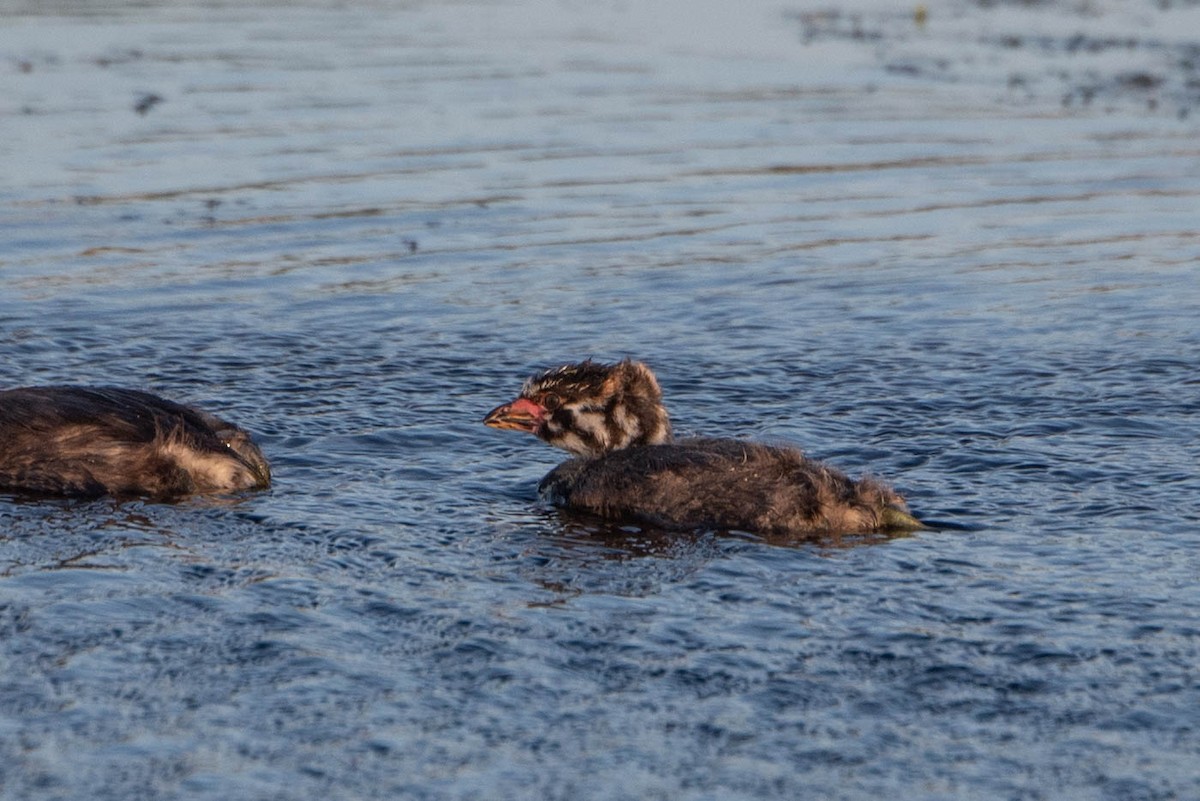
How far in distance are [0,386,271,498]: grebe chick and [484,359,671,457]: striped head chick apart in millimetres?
1267

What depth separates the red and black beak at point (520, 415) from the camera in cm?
890

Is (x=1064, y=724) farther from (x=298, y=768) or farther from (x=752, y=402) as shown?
(x=752, y=402)

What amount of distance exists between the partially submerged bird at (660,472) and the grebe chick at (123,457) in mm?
1263

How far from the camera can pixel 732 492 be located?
7.95m

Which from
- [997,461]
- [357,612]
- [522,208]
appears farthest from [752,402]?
[522,208]

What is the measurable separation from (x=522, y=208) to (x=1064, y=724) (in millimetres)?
9676

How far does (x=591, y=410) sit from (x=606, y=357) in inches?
86.4

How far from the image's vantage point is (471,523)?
7.96 meters

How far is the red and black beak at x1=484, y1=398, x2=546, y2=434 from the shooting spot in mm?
8898

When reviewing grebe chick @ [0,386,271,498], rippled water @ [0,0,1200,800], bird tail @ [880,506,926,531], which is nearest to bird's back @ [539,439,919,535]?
bird tail @ [880,506,926,531]

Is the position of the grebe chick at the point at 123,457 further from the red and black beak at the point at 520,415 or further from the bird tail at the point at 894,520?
the bird tail at the point at 894,520

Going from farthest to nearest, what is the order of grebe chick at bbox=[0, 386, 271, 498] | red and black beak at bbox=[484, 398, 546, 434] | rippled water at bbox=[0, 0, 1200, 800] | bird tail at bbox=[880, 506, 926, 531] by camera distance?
red and black beak at bbox=[484, 398, 546, 434], grebe chick at bbox=[0, 386, 271, 498], bird tail at bbox=[880, 506, 926, 531], rippled water at bbox=[0, 0, 1200, 800]

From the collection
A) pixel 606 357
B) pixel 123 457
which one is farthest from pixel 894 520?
pixel 606 357

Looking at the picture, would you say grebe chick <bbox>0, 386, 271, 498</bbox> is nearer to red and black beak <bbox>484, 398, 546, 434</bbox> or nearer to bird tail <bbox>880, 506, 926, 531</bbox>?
red and black beak <bbox>484, 398, 546, 434</bbox>
